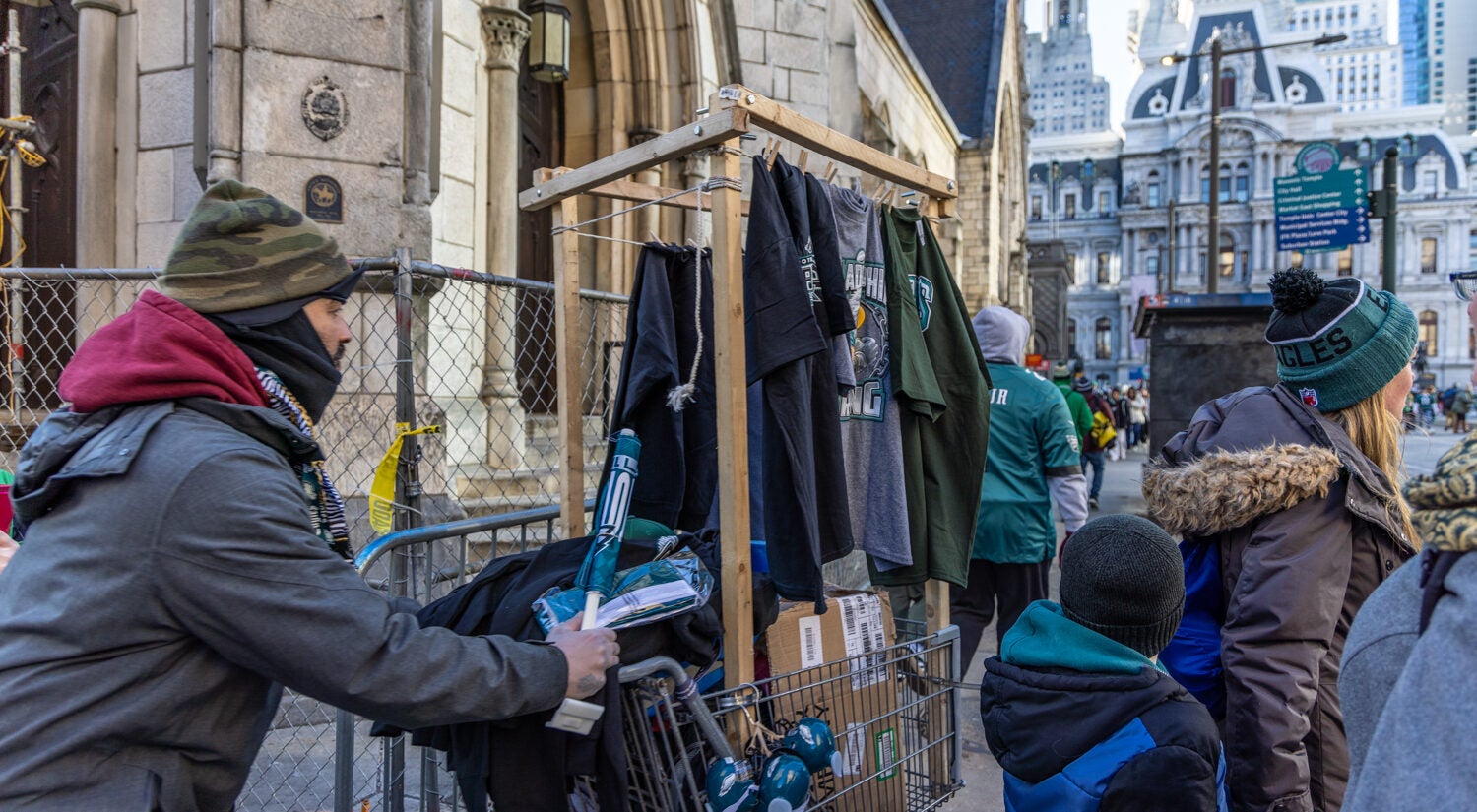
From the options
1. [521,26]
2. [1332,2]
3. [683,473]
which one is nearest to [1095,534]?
[683,473]

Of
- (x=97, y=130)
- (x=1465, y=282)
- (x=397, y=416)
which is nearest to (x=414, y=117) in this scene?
(x=97, y=130)

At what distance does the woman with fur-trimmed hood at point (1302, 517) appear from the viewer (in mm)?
2424

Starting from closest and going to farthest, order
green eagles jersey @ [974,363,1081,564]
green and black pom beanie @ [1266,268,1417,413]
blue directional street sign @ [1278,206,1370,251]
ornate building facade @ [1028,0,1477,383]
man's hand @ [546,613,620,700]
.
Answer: man's hand @ [546,613,620,700] → green and black pom beanie @ [1266,268,1417,413] → green eagles jersey @ [974,363,1081,564] → blue directional street sign @ [1278,206,1370,251] → ornate building facade @ [1028,0,1477,383]

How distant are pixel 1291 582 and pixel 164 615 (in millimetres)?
2394

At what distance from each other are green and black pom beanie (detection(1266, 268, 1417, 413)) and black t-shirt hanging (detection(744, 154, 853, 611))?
1.24m

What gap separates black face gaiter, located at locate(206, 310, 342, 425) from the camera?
1959 mm

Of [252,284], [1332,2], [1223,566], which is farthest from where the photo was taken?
[1332,2]

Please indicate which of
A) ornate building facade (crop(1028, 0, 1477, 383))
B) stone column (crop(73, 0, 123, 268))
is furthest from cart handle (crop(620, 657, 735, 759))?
ornate building facade (crop(1028, 0, 1477, 383))

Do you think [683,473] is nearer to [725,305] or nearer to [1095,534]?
[725,305]

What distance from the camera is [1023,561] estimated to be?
201 inches

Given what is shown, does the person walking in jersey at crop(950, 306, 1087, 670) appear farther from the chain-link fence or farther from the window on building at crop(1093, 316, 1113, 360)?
the window on building at crop(1093, 316, 1113, 360)

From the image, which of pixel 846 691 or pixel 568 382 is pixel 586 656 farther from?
pixel 568 382

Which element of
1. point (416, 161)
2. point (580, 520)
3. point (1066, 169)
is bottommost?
point (580, 520)

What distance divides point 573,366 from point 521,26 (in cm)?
473
